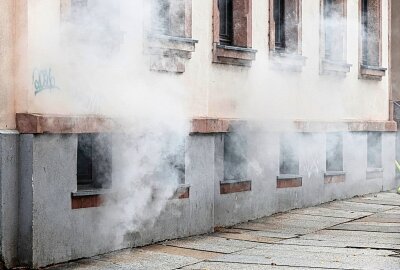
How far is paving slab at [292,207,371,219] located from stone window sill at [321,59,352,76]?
7.55ft

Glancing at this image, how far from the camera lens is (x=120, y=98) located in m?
9.25

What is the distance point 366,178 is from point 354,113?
1388 mm

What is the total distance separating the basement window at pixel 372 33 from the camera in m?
16.2

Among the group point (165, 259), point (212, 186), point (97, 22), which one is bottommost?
point (165, 259)

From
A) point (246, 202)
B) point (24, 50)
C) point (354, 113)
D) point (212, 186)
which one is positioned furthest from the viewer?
point (354, 113)

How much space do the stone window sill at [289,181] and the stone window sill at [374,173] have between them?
3.00 metres

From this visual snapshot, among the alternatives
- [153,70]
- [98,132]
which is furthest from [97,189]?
[153,70]

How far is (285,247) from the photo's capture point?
967 centimetres

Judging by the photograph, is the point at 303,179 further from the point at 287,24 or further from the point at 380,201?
the point at 287,24

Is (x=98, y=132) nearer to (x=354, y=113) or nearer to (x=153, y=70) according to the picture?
(x=153, y=70)

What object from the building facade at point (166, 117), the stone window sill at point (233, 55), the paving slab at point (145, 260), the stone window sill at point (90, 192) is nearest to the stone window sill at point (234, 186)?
the building facade at point (166, 117)

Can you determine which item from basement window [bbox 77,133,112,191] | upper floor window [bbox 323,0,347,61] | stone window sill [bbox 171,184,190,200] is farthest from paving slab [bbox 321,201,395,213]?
basement window [bbox 77,133,112,191]

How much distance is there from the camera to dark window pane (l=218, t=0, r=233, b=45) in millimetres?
11828

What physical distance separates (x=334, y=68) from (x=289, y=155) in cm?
199
